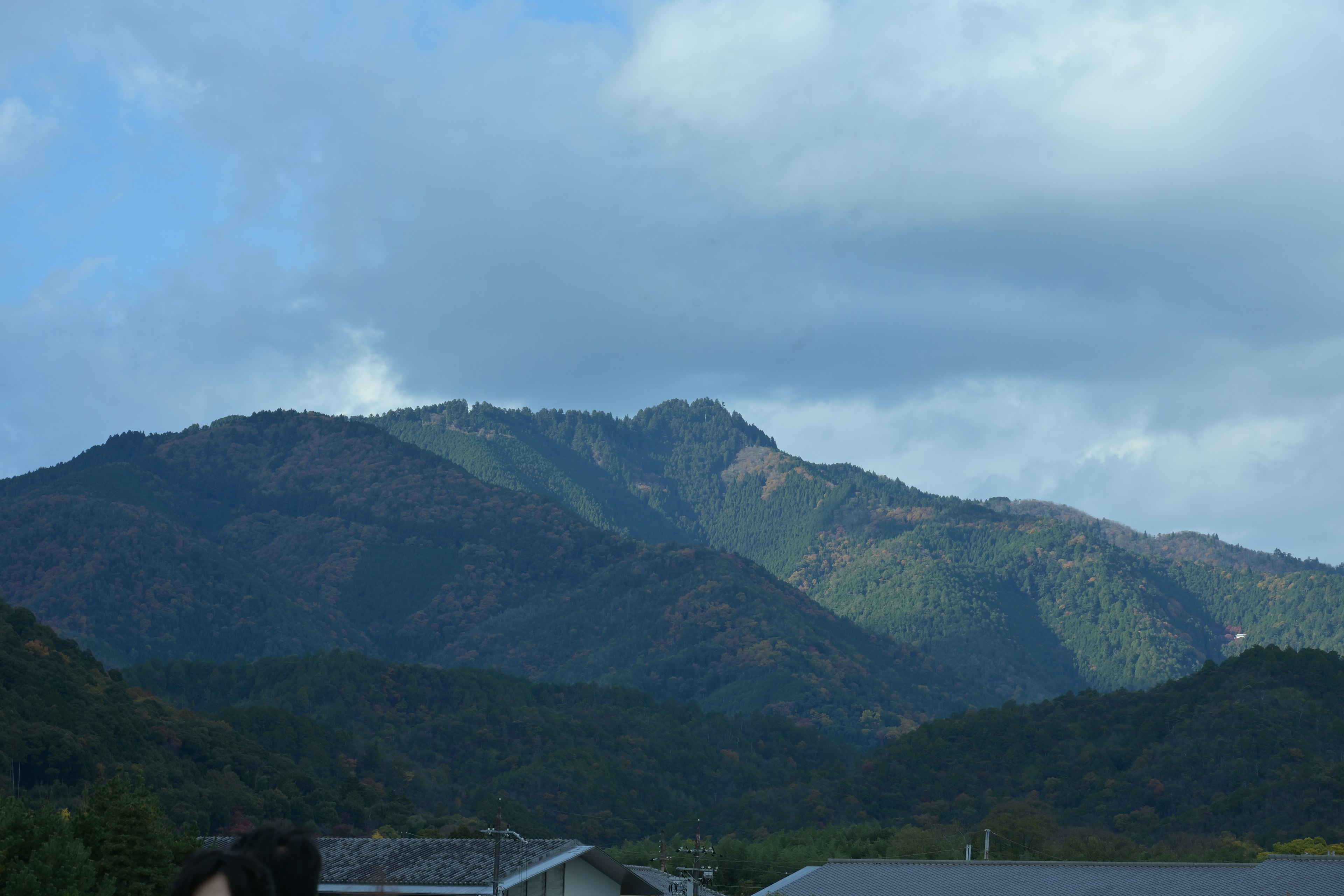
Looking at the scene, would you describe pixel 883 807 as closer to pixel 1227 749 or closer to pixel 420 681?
pixel 1227 749

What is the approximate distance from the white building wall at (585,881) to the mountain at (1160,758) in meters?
64.5

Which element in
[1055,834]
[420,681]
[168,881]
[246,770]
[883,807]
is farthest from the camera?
[420,681]

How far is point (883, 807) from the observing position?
411 feet

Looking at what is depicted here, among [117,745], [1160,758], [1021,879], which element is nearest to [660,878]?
[1021,879]

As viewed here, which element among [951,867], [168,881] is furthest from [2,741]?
[951,867]

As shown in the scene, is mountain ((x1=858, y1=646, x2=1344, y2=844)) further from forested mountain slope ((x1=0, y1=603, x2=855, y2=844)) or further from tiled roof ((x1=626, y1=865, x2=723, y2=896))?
tiled roof ((x1=626, y1=865, x2=723, y2=896))

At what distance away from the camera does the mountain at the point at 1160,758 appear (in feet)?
337

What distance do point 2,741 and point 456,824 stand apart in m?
31.4

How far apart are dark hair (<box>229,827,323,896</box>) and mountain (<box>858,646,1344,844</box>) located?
10071 cm

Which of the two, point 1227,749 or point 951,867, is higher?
point 1227,749

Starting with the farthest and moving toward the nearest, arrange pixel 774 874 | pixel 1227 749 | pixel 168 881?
pixel 1227 749, pixel 774 874, pixel 168 881

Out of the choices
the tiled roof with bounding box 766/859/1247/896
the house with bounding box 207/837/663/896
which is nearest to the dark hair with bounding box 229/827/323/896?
the house with bounding box 207/837/663/896

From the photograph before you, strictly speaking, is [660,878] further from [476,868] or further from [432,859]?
[476,868]

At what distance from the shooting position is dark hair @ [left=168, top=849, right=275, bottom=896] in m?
5.85
